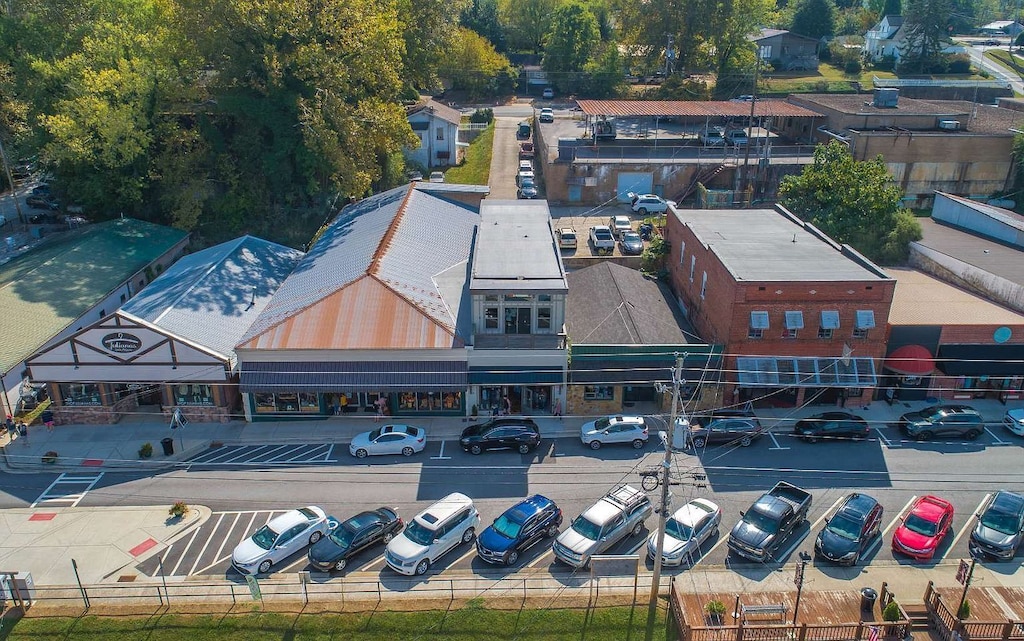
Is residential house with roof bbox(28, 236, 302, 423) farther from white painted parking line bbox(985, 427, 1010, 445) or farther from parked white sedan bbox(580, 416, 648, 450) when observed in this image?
white painted parking line bbox(985, 427, 1010, 445)

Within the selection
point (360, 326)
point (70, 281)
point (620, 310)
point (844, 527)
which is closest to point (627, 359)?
point (620, 310)

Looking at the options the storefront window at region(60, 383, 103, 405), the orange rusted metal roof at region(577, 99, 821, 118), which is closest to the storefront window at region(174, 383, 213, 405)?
the storefront window at region(60, 383, 103, 405)

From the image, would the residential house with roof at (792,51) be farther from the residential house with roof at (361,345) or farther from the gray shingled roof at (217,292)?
the residential house with roof at (361,345)

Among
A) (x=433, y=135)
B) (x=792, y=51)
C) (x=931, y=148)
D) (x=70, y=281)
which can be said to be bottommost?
(x=70, y=281)

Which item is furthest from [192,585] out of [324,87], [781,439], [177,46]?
[177,46]

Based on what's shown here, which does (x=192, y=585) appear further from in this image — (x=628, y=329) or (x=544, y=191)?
(x=544, y=191)

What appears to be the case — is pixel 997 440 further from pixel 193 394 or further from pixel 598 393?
pixel 193 394
